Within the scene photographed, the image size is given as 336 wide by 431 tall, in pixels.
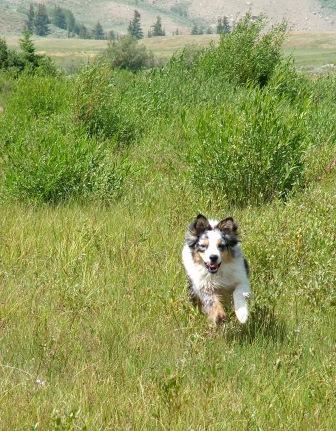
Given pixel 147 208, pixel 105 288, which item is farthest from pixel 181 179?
pixel 105 288

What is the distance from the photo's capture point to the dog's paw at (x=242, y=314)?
203 inches

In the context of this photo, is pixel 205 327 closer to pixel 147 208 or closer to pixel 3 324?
pixel 3 324

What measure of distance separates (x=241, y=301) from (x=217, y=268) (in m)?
0.32

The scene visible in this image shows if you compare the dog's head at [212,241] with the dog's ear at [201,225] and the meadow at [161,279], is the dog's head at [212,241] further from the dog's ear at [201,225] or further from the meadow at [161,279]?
the meadow at [161,279]

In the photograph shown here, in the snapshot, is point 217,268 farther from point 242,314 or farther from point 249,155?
point 249,155

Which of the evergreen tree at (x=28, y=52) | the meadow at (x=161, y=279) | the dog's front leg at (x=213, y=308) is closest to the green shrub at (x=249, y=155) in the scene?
the meadow at (x=161, y=279)

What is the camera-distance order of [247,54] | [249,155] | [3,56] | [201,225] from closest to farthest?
[201,225] < [249,155] < [247,54] < [3,56]

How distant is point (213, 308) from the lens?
5531 millimetres

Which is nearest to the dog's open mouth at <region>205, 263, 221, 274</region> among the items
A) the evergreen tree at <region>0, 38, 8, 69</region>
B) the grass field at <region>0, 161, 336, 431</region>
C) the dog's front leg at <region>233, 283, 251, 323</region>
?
the dog's front leg at <region>233, 283, 251, 323</region>

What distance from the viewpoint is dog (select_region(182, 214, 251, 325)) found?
5.37 metres

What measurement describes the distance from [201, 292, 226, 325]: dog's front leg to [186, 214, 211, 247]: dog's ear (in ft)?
1.45

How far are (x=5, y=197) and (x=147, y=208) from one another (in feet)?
7.33

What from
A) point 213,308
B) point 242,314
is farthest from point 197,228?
point 242,314

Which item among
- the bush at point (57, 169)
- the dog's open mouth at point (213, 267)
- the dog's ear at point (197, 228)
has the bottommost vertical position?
the bush at point (57, 169)
